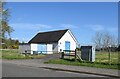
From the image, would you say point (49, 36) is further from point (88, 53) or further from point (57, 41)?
point (88, 53)

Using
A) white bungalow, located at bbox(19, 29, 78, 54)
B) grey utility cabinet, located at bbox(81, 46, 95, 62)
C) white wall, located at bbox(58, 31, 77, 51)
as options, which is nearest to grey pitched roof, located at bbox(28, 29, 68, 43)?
white bungalow, located at bbox(19, 29, 78, 54)

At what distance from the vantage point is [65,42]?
218 ft

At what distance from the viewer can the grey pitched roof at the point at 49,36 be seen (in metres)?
65.9

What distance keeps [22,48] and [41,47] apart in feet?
14.1

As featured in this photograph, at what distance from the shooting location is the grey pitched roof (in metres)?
65.9

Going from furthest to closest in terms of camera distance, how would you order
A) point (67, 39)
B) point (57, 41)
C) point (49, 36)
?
point (49, 36) < point (67, 39) < point (57, 41)

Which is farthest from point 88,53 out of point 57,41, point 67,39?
Result: point 67,39

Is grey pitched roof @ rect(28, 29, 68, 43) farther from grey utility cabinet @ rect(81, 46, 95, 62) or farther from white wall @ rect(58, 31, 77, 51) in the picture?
grey utility cabinet @ rect(81, 46, 95, 62)

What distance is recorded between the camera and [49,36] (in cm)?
6888

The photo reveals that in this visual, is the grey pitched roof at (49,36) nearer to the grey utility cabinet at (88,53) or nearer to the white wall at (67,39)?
the white wall at (67,39)

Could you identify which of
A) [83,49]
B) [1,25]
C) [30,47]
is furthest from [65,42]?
[83,49]

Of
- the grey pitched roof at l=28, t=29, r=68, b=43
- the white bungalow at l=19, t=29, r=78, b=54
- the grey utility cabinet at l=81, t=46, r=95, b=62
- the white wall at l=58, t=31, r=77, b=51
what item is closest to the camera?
the grey utility cabinet at l=81, t=46, r=95, b=62

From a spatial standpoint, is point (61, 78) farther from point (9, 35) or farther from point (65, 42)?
point (65, 42)

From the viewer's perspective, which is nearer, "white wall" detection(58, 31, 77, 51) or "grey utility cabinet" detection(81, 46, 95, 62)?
"grey utility cabinet" detection(81, 46, 95, 62)
